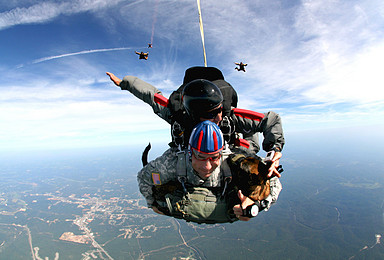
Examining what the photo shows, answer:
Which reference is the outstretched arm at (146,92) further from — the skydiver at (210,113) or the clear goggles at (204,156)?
the clear goggles at (204,156)

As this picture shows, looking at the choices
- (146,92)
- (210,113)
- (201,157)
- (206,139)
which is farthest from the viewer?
(146,92)

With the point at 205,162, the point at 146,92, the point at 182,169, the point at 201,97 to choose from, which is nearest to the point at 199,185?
the point at 182,169

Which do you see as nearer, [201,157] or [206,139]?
[206,139]

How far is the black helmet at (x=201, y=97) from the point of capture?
219 cm

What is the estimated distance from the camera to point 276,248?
47.1 m

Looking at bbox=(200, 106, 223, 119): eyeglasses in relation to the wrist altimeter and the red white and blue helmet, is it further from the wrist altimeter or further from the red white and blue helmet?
the wrist altimeter

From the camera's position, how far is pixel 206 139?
203cm

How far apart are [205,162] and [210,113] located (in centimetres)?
63

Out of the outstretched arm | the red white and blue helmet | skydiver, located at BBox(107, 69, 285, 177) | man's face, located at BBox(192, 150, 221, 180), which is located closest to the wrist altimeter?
skydiver, located at BBox(107, 69, 285, 177)

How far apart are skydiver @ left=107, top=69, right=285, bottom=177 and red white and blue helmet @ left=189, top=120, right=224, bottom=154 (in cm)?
30

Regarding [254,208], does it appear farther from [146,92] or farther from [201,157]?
[146,92]

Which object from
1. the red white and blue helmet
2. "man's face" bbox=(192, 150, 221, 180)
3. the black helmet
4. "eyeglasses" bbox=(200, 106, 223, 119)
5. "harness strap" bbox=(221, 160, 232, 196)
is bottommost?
"harness strap" bbox=(221, 160, 232, 196)

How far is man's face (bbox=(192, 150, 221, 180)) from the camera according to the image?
2.14 m

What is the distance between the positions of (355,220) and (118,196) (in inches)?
4147
